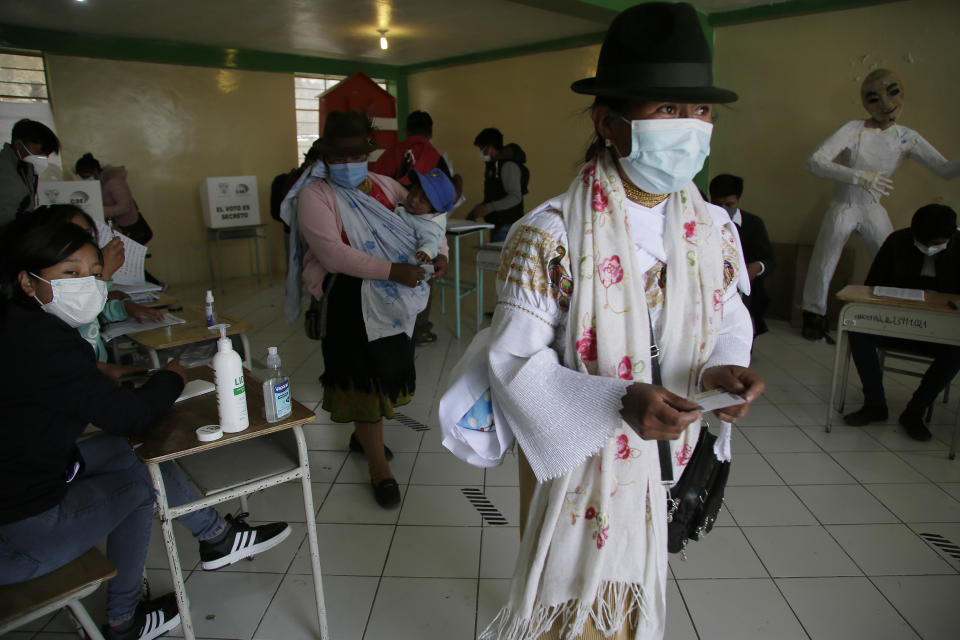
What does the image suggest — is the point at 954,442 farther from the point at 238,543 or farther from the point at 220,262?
the point at 220,262

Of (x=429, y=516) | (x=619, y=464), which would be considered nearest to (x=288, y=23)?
(x=429, y=516)

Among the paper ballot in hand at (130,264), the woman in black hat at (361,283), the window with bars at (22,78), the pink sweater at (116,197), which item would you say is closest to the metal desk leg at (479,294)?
the woman in black hat at (361,283)

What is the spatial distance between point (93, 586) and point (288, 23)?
6110mm

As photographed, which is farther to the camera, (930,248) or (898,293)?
(930,248)

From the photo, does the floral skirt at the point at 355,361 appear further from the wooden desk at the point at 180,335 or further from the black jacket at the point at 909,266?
the black jacket at the point at 909,266

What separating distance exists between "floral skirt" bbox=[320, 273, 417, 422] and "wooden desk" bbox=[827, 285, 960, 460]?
2.22 meters

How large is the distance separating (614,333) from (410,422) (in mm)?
2542

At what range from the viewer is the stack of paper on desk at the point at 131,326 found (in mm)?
2588

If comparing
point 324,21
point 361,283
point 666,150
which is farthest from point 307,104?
point 666,150

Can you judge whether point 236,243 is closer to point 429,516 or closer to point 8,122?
point 8,122

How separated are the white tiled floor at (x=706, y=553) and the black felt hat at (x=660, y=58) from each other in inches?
65.2

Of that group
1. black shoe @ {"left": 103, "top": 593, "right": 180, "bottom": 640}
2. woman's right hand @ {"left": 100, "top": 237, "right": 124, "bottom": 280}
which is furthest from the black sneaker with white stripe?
woman's right hand @ {"left": 100, "top": 237, "right": 124, "bottom": 280}

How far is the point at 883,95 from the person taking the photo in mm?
4371

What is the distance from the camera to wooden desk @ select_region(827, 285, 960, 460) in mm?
2838
